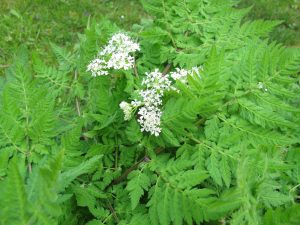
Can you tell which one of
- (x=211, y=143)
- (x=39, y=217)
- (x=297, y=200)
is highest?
(x=39, y=217)

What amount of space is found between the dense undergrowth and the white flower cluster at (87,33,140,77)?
0.05 feet

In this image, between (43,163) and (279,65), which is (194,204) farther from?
(279,65)

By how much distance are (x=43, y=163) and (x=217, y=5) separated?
47.9 inches

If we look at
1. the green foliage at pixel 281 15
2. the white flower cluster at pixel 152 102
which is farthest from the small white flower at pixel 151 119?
the green foliage at pixel 281 15

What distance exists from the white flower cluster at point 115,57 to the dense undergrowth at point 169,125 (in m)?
0.02

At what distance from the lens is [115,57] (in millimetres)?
1816

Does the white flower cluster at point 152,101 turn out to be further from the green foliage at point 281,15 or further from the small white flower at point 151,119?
the green foliage at point 281,15

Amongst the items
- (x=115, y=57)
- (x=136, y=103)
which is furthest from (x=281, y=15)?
(x=136, y=103)

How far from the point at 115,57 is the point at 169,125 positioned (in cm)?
44

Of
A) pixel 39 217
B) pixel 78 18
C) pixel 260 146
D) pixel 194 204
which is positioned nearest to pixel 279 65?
pixel 260 146

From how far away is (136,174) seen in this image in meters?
1.69

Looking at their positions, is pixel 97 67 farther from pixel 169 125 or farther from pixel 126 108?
pixel 169 125

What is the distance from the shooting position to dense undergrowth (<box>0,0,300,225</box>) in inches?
62.9

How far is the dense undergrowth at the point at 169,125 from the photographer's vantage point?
5.24 feet
